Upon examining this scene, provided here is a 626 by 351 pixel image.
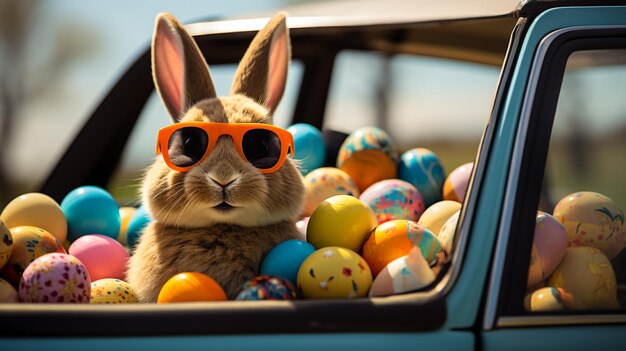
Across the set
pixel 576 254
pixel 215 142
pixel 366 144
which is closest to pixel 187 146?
pixel 215 142

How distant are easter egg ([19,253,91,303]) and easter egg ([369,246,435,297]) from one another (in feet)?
2.38

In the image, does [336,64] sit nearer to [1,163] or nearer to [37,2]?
[1,163]

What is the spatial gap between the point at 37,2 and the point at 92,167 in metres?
15.5

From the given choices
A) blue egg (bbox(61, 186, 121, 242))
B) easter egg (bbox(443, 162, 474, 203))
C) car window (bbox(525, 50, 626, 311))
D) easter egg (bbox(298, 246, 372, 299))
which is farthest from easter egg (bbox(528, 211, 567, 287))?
blue egg (bbox(61, 186, 121, 242))

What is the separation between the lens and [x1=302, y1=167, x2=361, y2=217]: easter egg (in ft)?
8.56

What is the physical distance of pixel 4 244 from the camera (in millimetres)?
1811

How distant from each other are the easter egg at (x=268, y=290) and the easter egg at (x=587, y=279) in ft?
2.08

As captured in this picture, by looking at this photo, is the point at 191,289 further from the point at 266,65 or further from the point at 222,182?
the point at 266,65

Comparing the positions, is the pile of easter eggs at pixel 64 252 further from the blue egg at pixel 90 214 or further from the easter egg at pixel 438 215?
the easter egg at pixel 438 215

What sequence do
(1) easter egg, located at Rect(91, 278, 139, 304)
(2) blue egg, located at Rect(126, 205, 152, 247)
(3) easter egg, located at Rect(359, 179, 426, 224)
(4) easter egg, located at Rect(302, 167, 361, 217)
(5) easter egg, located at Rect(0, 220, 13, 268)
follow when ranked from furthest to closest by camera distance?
(2) blue egg, located at Rect(126, 205, 152, 247), (4) easter egg, located at Rect(302, 167, 361, 217), (3) easter egg, located at Rect(359, 179, 426, 224), (1) easter egg, located at Rect(91, 278, 139, 304), (5) easter egg, located at Rect(0, 220, 13, 268)

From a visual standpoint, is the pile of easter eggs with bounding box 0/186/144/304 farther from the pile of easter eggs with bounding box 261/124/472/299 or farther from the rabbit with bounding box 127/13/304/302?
the pile of easter eggs with bounding box 261/124/472/299

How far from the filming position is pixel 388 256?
75.4 inches

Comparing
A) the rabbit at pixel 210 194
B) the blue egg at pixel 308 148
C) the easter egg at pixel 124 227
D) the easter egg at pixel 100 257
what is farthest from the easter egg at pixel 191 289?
the blue egg at pixel 308 148

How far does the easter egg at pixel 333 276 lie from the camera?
1.73m
